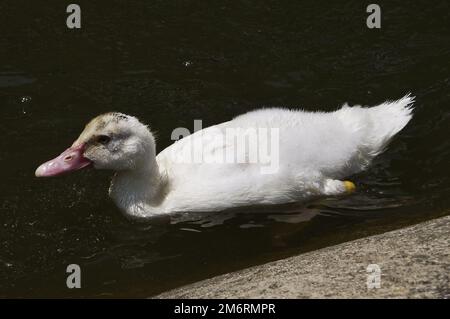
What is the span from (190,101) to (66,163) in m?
2.06

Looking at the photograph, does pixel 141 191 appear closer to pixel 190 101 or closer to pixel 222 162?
pixel 222 162

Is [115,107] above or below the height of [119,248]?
above

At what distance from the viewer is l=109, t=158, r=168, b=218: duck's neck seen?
20.0ft

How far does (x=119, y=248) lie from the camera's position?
591 cm

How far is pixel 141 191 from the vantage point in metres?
6.12

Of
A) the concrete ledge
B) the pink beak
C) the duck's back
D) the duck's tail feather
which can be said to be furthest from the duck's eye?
the duck's tail feather

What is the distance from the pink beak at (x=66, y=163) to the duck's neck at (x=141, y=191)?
14.1 inches

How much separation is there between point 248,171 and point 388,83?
2.60 metres

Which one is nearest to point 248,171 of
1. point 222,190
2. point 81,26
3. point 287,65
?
point 222,190

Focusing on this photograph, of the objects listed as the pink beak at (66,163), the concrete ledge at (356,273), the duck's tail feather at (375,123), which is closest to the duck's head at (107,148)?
the pink beak at (66,163)

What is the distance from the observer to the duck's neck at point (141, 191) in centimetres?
609

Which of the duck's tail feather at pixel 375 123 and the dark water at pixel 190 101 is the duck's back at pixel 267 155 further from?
the dark water at pixel 190 101

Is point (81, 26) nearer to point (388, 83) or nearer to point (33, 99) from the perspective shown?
point (33, 99)
